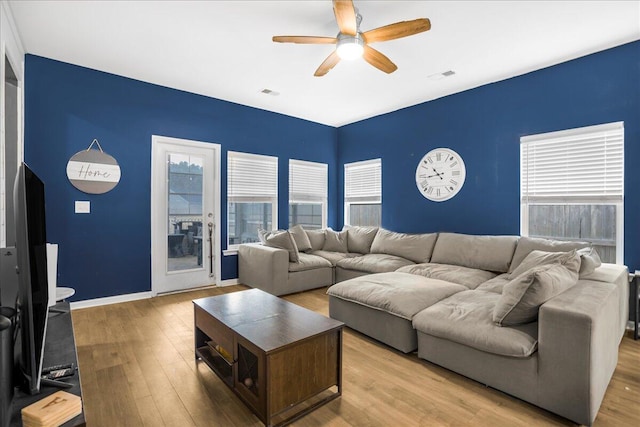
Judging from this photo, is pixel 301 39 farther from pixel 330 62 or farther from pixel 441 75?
pixel 441 75

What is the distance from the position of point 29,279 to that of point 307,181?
16.4 feet

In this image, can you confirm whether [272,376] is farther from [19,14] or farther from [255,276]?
[19,14]

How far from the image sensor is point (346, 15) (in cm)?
224

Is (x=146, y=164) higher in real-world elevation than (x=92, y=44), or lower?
lower

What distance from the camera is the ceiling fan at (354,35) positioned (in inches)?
87.6

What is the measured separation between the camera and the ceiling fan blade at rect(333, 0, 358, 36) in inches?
83.4

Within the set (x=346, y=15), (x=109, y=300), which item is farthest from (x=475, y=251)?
(x=109, y=300)

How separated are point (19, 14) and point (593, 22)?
486 cm

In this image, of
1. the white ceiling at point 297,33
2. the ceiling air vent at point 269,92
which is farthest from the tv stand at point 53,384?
the ceiling air vent at point 269,92

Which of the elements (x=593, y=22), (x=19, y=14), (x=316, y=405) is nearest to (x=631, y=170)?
(x=593, y=22)

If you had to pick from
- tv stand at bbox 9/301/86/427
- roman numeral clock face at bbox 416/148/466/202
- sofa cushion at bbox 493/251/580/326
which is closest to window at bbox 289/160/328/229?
roman numeral clock face at bbox 416/148/466/202

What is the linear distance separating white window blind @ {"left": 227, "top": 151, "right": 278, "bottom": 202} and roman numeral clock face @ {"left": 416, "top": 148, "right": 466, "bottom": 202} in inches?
93.0

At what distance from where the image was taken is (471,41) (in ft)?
10.1

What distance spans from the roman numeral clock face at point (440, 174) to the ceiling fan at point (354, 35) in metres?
2.18
